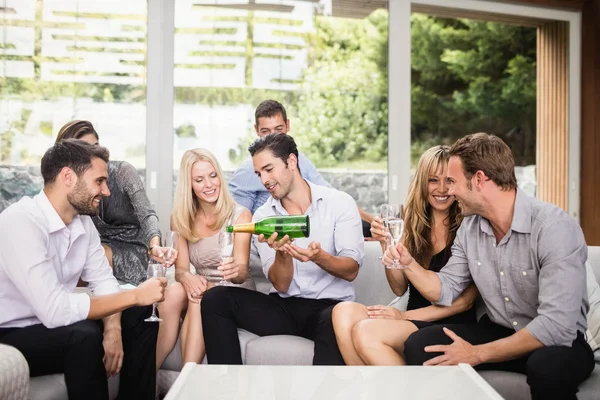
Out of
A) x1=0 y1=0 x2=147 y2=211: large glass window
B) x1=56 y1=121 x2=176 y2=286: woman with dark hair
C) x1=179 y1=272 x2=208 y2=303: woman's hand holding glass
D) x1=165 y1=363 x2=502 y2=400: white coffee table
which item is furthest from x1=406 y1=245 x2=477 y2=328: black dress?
x1=0 y1=0 x2=147 y2=211: large glass window

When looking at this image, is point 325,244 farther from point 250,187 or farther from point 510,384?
point 250,187

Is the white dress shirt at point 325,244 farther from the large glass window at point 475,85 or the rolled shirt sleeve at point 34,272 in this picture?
the large glass window at point 475,85

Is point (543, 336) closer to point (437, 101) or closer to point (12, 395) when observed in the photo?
point (12, 395)

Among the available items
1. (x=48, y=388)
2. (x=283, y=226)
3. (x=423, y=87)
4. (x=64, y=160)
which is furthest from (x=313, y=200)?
(x=423, y=87)

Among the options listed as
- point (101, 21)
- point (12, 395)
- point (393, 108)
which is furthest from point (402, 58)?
point (12, 395)

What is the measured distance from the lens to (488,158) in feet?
8.20

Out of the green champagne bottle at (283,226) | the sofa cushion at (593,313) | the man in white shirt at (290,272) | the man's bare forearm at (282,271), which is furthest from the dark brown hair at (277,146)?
the sofa cushion at (593,313)

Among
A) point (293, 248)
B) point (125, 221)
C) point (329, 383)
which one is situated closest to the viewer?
point (329, 383)

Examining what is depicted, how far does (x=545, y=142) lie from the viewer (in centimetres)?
598

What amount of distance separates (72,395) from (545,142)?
4642 mm

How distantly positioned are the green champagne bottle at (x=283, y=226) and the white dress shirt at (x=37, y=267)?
0.66 meters

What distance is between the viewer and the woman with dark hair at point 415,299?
8.65 ft

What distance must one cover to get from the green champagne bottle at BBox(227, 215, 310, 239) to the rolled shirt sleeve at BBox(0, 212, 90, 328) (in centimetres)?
70

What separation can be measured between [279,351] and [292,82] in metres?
2.75
